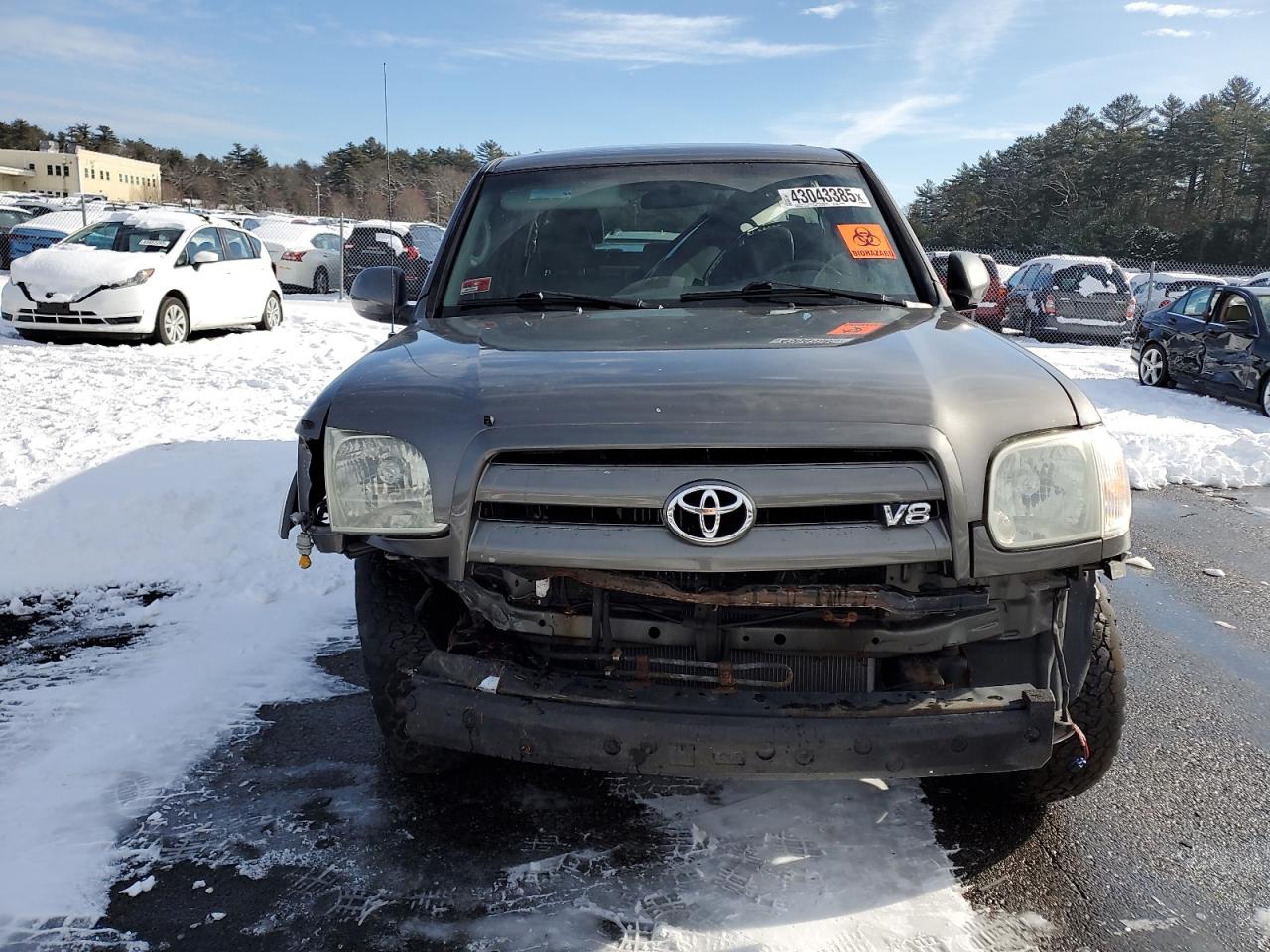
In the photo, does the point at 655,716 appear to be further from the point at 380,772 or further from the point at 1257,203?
the point at 1257,203

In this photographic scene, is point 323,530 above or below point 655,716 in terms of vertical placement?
A: above

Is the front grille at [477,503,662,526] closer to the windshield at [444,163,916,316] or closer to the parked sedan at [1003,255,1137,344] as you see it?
the windshield at [444,163,916,316]

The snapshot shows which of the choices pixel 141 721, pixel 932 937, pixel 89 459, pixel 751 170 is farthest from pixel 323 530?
Answer: pixel 89 459

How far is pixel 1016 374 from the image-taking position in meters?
2.45

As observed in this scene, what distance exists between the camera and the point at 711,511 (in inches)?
83.7

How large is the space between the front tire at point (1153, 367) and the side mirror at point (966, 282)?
1022cm

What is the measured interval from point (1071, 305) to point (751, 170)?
16.3 m

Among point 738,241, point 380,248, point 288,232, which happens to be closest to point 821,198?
point 738,241

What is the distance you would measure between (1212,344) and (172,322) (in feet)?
40.7

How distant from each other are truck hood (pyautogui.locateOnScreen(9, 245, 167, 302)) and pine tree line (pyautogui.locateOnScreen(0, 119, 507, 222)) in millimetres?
42528

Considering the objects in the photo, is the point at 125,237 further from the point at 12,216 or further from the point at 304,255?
the point at 12,216

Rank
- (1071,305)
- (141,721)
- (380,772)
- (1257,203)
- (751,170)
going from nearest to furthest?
(380,772) < (141,721) < (751,170) < (1071,305) < (1257,203)

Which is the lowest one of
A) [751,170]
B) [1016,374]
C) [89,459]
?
[89,459]

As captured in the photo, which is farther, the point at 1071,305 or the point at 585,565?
the point at 1071,305
